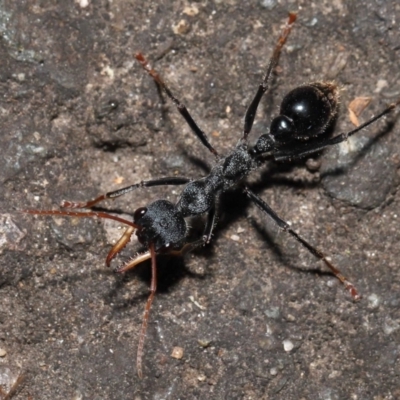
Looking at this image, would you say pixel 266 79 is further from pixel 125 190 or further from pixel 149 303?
pixel 149 303

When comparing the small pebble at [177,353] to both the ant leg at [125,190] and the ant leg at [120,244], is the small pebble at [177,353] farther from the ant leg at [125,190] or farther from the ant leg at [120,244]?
the ant leg at [125,190]

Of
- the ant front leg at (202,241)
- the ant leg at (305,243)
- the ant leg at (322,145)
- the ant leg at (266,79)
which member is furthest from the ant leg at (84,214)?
the ant leg at (322,145)

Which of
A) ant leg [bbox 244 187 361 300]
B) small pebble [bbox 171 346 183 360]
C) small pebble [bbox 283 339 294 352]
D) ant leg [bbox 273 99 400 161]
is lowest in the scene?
small pebble [bbox 283 339 294 352]

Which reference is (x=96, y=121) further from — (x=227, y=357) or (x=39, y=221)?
(x=227, y=357)

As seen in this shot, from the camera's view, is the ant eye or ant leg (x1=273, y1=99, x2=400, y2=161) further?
ant leg (x1=273, y1=99, x2=400, y2=161)

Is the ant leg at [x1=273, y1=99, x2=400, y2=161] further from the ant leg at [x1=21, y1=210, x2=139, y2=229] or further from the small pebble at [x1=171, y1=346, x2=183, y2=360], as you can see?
the small pebble at [x1=171, y1=346, x2=183, y2=360]

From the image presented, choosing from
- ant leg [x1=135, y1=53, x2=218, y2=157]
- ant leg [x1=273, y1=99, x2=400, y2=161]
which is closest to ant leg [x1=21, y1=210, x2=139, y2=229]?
ant leg [x1=135, y1=53, x2=218, y2=157]
